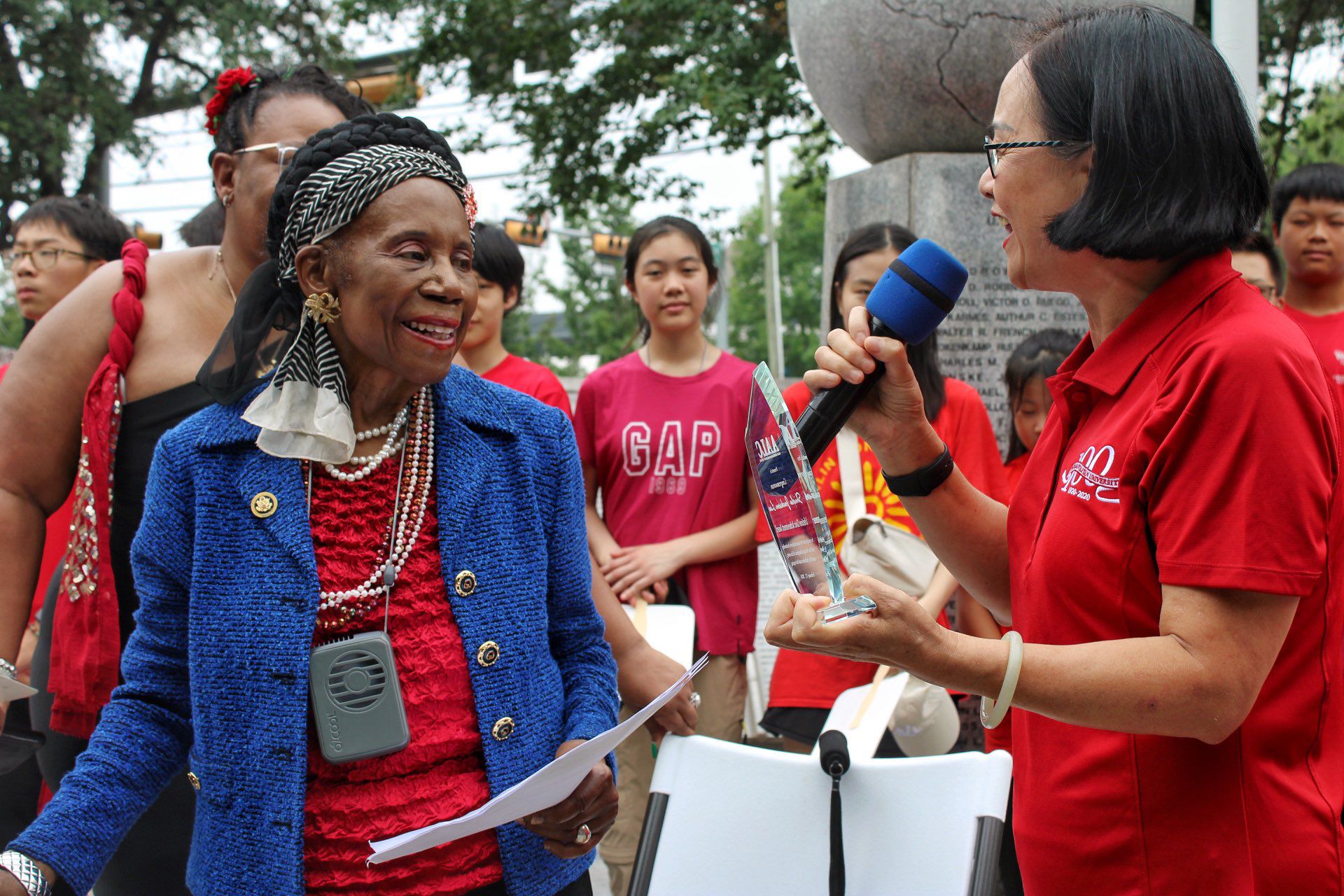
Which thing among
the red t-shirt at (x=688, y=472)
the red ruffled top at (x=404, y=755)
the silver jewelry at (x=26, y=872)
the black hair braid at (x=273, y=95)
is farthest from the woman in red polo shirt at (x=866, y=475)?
the silver jewelry at (x=26, y=872)

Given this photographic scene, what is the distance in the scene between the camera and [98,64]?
16.7 metres

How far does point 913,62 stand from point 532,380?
2120 mm

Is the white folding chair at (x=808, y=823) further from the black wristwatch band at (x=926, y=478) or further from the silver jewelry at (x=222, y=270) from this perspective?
the silver jewelry at (x=222, y=270)

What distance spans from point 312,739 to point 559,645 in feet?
1.60

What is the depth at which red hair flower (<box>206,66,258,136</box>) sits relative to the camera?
2.75 m

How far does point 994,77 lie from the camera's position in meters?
4.75

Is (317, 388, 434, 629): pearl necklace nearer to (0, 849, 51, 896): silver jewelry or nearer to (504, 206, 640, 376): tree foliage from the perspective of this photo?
(0, 849, 51, 896): silver jewelry

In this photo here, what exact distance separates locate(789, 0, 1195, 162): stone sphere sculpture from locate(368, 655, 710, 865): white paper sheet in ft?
12.1

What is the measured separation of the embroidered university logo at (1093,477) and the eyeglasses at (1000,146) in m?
0.44

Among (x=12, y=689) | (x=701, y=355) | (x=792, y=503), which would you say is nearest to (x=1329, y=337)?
(x=701, y=355)

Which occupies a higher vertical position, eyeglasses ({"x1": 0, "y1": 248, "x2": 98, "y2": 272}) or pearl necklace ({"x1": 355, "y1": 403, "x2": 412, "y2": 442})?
eyeglasses ({"x1": 0, "y1": 248, "x2": 98, "y2": 272})

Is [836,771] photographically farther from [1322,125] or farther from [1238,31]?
[1322,125]

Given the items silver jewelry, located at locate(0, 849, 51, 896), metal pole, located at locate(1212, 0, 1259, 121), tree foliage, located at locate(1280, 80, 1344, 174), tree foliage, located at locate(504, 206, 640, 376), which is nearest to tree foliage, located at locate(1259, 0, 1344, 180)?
tree foliage, located at locate(1280, 80, 1344, 174)

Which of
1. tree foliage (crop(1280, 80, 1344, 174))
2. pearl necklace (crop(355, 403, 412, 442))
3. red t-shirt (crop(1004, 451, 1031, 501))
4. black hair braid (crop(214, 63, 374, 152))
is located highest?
tree foliage (crop(1280, 80, 1344, 174))
